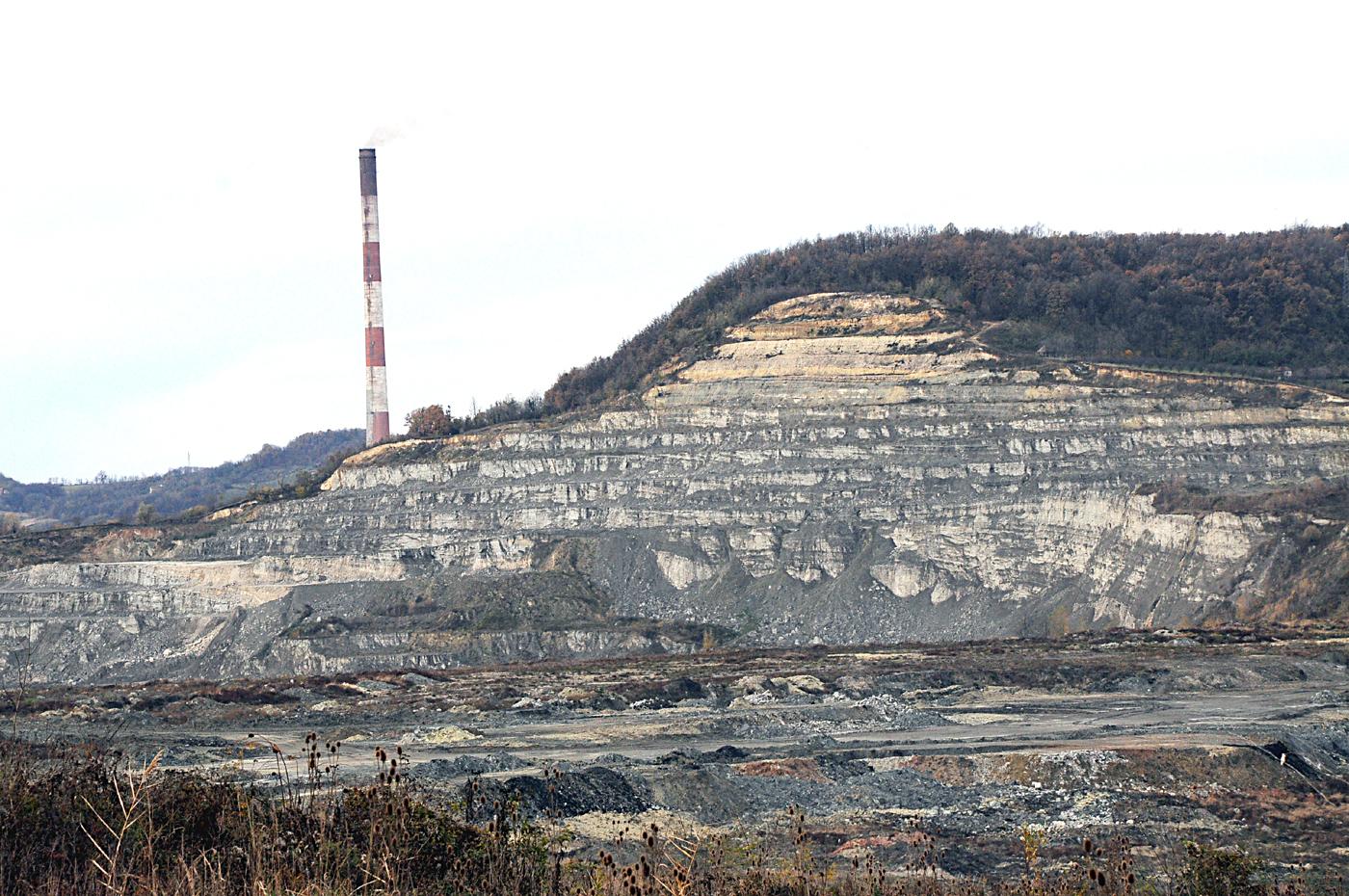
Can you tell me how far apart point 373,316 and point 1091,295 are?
1611 inches

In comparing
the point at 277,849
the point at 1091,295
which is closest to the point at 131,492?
the point at 1091,295

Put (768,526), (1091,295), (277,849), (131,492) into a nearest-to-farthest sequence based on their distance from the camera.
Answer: (277,849)
(768,526)
(1091,295)
(131,492)

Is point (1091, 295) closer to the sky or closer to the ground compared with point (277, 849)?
closer to the sky

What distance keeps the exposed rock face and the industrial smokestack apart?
Answer: 27.3 feet

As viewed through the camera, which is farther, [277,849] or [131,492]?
[131,492]

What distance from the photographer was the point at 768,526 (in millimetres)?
67812

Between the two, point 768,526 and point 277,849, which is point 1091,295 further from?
point 277,849

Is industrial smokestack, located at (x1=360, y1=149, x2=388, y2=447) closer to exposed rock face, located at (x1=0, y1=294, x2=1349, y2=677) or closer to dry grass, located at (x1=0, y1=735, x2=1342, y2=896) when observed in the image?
exposed rock face, located at (x1=0, y1=294, x2=1349, y2=677)

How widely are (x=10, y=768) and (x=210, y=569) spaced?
64.9 metres

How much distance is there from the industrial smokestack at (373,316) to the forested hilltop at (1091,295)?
10.3m

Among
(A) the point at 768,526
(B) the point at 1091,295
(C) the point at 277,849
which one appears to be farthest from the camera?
(B) the point at 1091,295

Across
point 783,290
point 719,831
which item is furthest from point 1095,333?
point 719,831

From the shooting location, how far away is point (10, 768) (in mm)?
10109

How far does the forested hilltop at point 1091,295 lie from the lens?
79.2m
